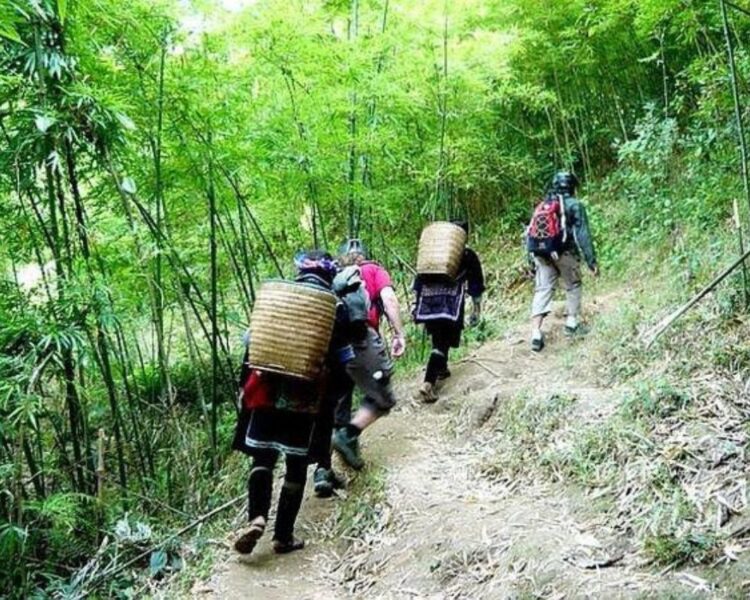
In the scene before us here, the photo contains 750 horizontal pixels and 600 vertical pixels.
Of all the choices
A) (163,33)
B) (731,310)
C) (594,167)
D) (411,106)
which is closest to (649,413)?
(731,310)

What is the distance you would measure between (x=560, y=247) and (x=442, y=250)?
1059 mm

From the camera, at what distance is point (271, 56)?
5277mm

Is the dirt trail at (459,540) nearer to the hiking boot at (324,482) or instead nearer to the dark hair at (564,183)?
the hiking boot at (324,482)

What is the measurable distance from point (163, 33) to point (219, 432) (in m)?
3.13

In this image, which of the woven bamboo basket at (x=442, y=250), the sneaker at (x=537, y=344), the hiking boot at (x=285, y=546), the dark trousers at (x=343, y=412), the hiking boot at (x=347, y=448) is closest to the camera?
the hiking boot at (x=285, y=546)

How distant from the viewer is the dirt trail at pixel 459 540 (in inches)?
104

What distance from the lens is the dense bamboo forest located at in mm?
3693

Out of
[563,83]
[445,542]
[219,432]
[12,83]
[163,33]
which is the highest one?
[563,83]

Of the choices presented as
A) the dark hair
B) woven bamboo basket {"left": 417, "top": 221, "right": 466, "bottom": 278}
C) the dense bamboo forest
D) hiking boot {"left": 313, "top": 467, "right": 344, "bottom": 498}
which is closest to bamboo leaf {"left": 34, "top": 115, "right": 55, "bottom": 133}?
the dense bamboo forest

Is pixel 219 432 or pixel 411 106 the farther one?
pixel 411 106

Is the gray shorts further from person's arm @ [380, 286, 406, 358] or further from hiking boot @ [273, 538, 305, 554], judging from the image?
hiking boot @ [273, 538, 305, 554]

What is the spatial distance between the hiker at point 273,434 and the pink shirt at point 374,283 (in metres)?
1.09

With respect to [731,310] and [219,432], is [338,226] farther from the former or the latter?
[731,310]

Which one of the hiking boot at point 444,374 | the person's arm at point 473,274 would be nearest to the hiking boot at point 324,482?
the hiking boot at point 444,374
